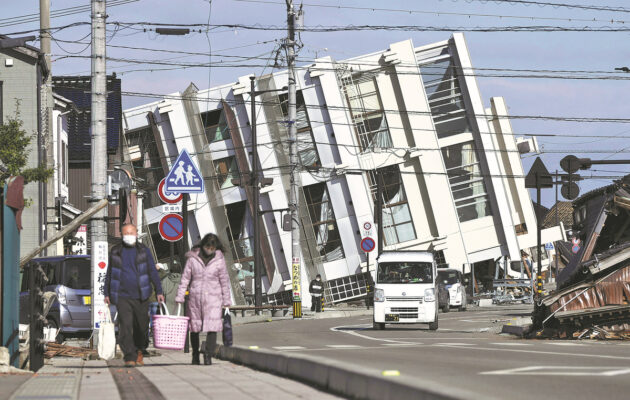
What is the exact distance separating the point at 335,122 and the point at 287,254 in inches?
316

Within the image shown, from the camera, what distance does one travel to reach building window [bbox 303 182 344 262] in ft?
201

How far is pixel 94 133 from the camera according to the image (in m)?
21.2

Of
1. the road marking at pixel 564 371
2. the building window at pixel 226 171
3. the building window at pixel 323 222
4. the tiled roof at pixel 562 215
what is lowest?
the road marking at pixel 564 371

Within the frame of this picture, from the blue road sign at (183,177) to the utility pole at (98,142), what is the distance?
2089 mm

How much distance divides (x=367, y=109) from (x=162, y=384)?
4979 centimetres

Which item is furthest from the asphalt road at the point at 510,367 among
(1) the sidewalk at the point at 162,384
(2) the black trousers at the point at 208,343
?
(2) the black trousers at the point at 208,343

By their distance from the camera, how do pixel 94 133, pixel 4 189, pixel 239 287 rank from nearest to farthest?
pixel 4 189 → pixel 94 133 → pixel 239 287

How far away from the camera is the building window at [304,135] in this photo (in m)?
60.3

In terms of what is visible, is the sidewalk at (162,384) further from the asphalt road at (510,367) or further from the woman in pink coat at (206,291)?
the asphalt road at (510,367)

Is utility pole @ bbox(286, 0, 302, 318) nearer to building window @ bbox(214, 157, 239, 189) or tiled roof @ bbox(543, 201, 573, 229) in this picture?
building window @ bbox(214, 157, 239, 189)

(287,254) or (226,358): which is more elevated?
(287,254)

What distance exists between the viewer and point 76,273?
2480 centimetres

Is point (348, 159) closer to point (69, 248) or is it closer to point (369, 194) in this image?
point (369, 194)

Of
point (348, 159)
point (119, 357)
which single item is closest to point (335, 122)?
point (348, 159)
